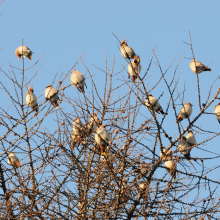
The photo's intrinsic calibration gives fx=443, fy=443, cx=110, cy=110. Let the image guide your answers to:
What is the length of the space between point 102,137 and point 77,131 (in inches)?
28.2

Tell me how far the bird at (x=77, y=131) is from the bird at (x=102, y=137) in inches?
12.2

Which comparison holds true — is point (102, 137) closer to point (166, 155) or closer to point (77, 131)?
point (77, 131)

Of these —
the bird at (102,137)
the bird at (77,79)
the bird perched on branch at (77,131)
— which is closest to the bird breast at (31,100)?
the bird at (77,79)

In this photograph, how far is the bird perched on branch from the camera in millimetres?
6013

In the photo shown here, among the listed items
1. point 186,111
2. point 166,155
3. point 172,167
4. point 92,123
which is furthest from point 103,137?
point 186,111

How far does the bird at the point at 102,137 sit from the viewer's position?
5.60m

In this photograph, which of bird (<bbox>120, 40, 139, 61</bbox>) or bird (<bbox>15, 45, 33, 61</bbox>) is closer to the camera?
bird (<bbox>120, 40, 139, 61</bbox>)

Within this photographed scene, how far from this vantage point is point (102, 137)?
5.61m

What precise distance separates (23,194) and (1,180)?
1.92 ft

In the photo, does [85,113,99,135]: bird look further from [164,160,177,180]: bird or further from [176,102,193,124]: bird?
[176,102,193,124]: bird

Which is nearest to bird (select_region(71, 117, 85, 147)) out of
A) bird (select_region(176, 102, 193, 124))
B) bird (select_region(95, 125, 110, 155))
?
bird (select_region(95, 125, 110, 155))

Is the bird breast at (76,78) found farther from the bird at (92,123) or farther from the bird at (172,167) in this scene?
the bird at (172,167)

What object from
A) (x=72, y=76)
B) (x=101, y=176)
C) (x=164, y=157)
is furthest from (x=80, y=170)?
(x=72, y=76)

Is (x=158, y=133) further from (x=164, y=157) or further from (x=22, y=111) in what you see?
(x=22, y=111)
